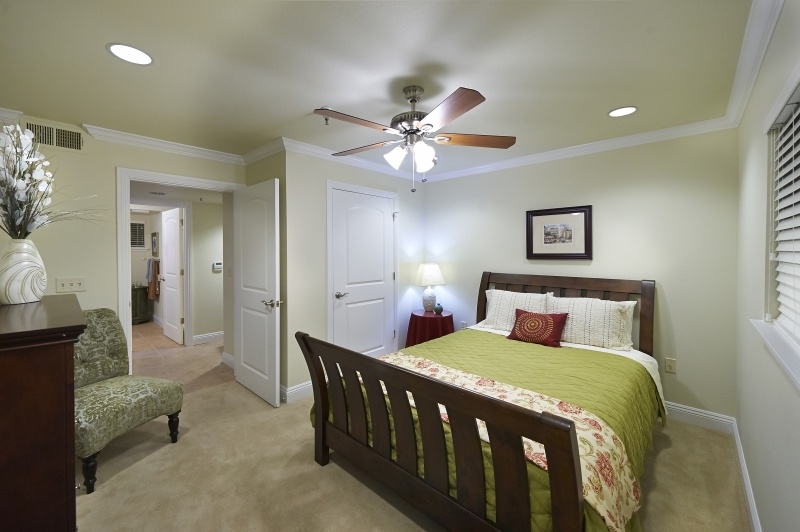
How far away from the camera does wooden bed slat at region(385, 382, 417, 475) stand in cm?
169

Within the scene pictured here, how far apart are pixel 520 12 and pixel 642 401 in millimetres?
2252

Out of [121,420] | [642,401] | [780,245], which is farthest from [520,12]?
[121,420]

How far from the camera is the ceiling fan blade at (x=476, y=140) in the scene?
2035mm

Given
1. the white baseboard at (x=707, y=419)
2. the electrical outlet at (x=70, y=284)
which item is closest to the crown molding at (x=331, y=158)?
the electrical outlet at (x=70, y=284)

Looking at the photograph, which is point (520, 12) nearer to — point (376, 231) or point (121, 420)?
point (376, 231)

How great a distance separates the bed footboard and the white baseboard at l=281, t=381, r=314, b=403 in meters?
0.94

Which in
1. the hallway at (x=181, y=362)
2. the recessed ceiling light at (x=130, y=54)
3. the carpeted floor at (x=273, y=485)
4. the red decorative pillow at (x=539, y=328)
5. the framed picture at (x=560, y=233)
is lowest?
the carpeted floor at (x=273, y=485)

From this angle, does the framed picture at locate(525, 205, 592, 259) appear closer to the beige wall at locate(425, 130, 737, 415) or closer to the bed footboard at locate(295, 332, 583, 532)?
the beige wall at locate(425, 130, 737, 415)

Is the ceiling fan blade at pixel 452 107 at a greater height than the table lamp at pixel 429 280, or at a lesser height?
greater

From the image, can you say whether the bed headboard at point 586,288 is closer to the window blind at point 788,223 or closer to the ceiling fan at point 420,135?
the window blind at point 788,223

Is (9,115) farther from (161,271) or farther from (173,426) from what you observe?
(161,271)

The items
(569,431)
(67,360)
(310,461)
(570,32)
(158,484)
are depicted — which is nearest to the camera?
(67,360)

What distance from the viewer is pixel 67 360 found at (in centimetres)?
86

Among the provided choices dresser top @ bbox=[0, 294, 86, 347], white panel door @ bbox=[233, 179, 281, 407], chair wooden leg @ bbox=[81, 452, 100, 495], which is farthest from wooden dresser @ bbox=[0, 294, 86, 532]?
white panel door @ bbox=[233, 179, 281, 407]
